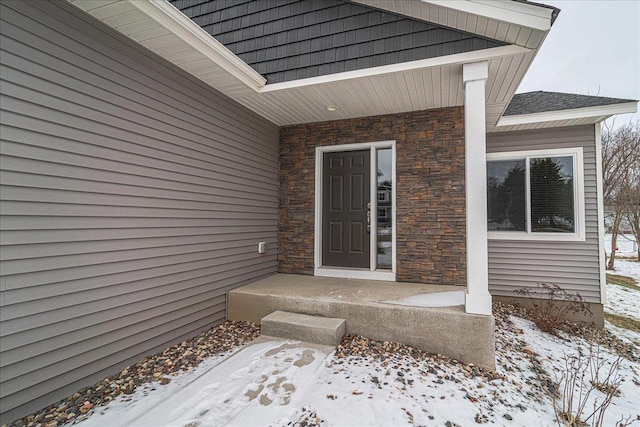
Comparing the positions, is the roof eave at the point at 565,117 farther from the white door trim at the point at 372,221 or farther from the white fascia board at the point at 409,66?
the white fascia board at the point at 409,66

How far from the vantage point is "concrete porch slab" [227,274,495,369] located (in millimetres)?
2643

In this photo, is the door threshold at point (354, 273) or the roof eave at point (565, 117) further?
the door threshold at point (354, 273)

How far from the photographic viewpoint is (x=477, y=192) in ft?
8.82

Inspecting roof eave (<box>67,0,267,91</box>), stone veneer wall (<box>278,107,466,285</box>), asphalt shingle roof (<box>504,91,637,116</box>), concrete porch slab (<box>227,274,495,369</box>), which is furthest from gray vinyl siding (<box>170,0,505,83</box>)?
concrete porch slab (<box>227,274,495,369</box>)

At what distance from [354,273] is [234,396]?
99.1 inches

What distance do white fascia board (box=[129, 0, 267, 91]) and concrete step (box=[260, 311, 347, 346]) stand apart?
103 inches

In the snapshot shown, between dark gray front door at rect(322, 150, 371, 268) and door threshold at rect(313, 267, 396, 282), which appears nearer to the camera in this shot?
door threshold at rect(313, 267, 396, 282)

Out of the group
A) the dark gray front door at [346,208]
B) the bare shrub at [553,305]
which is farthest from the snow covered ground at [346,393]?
the dark gray front door at [346,208]

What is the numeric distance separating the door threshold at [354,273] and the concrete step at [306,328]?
4.10 ft

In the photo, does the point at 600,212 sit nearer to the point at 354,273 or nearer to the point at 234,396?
the point at 354,273

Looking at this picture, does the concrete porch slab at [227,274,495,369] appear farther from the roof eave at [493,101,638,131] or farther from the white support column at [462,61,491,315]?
the roof eave at [493,101,638,131]

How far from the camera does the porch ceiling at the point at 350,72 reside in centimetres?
222

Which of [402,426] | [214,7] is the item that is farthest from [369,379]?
[214,7]

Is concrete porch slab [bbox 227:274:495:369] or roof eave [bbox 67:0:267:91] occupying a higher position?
roof eave [bbox 67:0:267:91]
